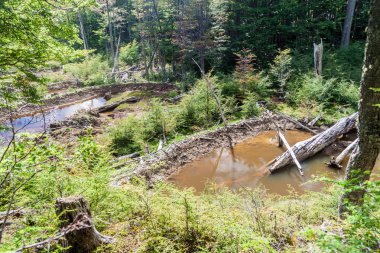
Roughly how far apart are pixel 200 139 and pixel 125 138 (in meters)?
3.35

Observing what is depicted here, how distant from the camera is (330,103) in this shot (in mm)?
14039

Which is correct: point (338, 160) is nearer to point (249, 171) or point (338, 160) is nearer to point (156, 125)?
point (249, 171)

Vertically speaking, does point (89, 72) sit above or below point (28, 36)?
below

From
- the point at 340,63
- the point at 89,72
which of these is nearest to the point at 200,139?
the point at 340,63

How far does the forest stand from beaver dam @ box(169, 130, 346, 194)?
67 mm

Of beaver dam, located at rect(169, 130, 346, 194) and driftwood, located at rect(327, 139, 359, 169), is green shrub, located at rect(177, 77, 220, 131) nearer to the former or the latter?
beaver dam, located at rect(169, 130, 346, 194)

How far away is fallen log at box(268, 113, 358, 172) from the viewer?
8742mm

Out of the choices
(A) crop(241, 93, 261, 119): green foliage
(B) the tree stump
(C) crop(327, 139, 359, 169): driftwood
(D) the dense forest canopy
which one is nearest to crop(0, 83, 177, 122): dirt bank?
(D) the dense forest canopy

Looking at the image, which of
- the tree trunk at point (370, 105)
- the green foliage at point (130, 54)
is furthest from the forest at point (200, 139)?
the green foliage at point (130, 54)

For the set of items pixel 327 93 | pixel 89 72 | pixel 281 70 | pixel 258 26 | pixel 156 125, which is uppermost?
pixel 258 26

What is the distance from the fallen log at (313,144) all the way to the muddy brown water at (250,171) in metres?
0.25

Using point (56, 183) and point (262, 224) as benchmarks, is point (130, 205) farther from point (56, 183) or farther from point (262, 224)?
point (262, 224)

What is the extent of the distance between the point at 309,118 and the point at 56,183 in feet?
39.7

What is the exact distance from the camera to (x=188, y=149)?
1036cm
